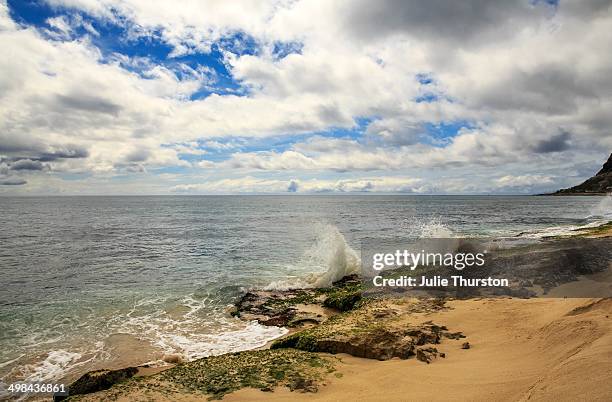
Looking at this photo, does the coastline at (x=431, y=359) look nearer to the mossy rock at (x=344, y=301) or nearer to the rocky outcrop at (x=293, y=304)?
the mossy rock at (x=344, y=301)

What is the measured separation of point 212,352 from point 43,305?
41.5ft

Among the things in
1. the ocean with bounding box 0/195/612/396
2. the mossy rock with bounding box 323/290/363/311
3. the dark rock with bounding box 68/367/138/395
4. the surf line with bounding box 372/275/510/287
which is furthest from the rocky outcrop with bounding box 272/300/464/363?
the surf line with bounding box 372/275/510/287

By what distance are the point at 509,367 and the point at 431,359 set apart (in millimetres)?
1820

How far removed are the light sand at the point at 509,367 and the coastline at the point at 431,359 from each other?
2 cm

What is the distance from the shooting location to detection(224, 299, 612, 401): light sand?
18.9 feet

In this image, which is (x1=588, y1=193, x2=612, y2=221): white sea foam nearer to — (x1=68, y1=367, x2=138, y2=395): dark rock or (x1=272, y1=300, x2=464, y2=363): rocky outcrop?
(x1=272, y1=300, x2=464, y2=363): rocky outcrop

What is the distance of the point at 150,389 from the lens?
798cm

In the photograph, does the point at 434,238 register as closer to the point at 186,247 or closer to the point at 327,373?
the point at 327,373

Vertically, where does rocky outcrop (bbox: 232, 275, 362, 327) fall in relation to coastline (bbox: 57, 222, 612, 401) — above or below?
below

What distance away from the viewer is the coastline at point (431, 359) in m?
6.75

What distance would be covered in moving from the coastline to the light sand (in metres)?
0.02

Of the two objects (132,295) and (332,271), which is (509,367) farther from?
(132,295)

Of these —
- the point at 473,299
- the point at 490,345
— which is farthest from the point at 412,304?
the point at 490,345

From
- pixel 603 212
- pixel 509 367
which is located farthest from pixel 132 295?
pixel 603 212
